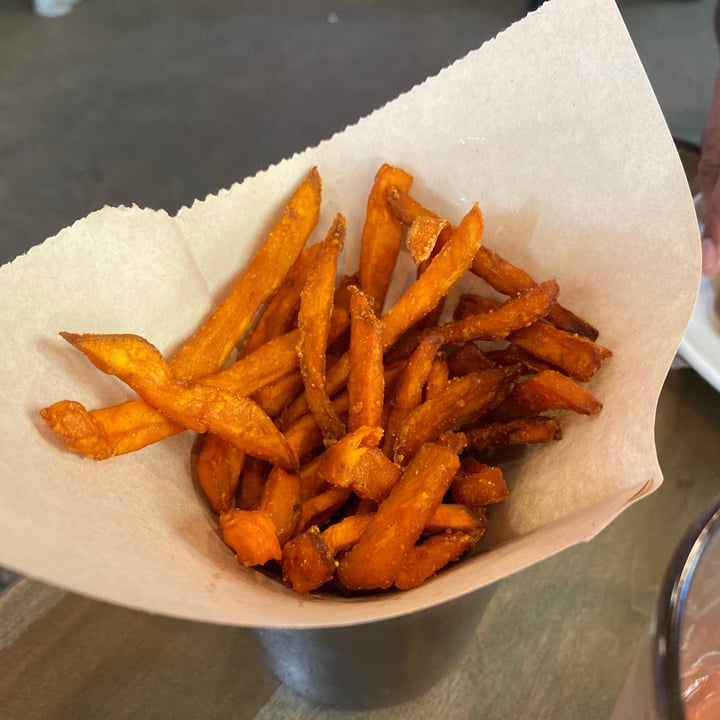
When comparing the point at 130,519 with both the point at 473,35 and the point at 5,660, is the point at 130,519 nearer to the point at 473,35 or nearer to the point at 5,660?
the point at 5,660

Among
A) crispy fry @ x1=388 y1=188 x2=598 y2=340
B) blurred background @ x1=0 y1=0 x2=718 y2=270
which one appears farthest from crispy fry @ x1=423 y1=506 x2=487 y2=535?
blurred background @ x1=0 y1=0 x2=718 y2=270

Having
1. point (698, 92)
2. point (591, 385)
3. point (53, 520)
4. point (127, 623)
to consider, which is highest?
point (53, 520)

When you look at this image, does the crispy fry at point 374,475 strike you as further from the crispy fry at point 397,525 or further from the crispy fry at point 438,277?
the crispy fry at point 438,277

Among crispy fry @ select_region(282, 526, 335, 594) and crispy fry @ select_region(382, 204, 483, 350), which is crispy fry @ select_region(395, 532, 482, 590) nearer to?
crispy fry @ select_region(282, 526, 335, 594)

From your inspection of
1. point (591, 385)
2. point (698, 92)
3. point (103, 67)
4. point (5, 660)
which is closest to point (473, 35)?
point (698, 92)

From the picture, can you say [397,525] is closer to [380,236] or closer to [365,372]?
[365,372]
